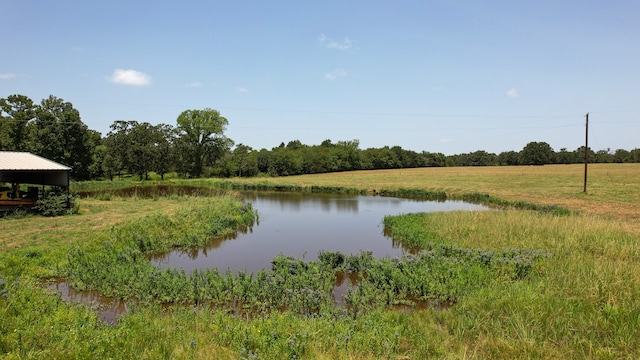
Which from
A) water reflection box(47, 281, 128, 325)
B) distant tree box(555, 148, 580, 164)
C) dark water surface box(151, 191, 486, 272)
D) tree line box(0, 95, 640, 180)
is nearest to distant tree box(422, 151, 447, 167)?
tree line box(0, 95, 640, 180)

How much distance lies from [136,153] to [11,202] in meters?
40.2

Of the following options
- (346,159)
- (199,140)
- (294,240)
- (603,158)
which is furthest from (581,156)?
(294,240)

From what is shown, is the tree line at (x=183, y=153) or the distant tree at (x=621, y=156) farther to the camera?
the distant tree at (x=621, y=156)

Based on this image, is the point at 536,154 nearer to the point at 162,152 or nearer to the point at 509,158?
the point at 509,158

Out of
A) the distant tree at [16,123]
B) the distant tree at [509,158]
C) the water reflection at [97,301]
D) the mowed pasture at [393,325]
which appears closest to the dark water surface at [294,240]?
the water reflection at [97,301]

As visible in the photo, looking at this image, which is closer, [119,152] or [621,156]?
[119,152]

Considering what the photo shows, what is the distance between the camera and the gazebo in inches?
747

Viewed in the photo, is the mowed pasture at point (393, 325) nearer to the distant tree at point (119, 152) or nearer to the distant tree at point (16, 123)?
the distant tree at point (16, 123)

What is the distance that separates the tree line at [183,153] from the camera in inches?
1766

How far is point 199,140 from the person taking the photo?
70.1m

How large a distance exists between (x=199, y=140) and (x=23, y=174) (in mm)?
48313

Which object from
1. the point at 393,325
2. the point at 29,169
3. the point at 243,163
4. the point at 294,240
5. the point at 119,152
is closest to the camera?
the point at 393,325

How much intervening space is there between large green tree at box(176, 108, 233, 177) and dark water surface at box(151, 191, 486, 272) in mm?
44900

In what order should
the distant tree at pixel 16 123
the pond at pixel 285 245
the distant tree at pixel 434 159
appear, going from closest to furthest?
the pond at pixel 285 245 → the distant tree at pixel 16 123 → the distant tree at pixel 434 159
